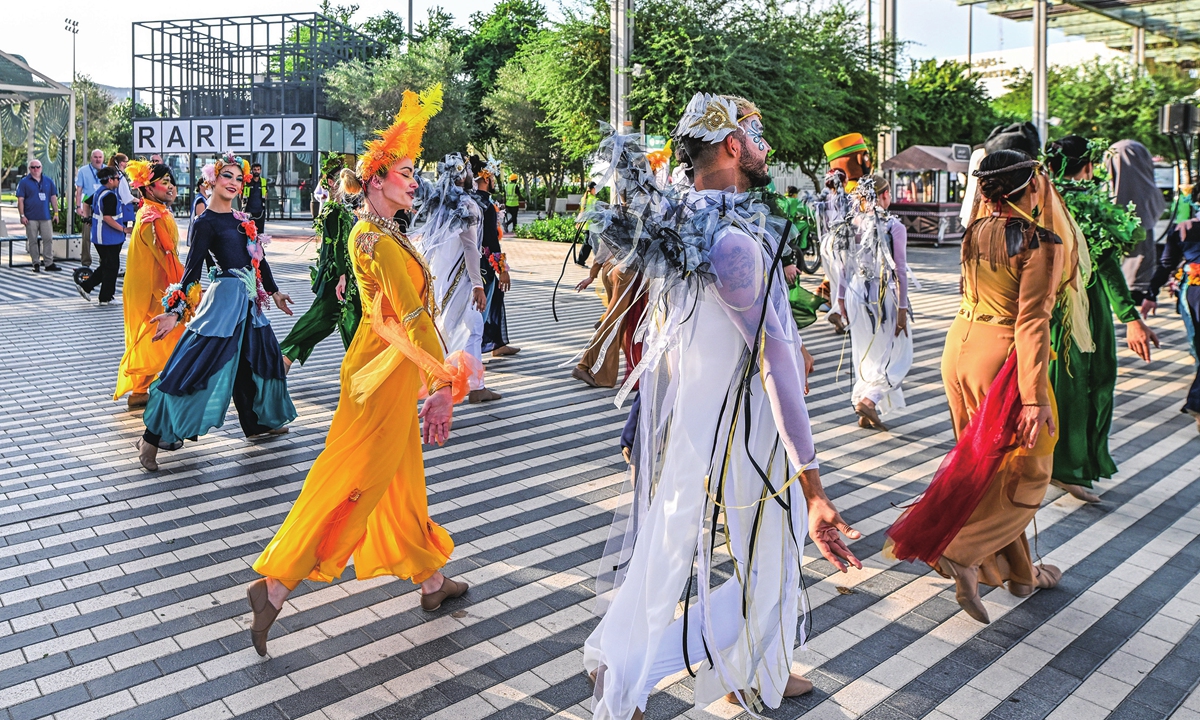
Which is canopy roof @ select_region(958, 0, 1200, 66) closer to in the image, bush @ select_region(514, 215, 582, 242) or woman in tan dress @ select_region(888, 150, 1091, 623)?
bush @ select_region(514, 215, 582, 242)

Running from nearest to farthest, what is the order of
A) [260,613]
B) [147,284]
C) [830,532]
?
1. [830,532]
2. [260,613]
3. [147,284]

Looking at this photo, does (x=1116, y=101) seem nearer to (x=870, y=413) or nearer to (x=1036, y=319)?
(x=870, y=413)

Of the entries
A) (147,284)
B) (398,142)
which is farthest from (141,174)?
(398,142)

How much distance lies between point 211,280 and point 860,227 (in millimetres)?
5096

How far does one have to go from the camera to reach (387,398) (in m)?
4.02

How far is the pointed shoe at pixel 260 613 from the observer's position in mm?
3787

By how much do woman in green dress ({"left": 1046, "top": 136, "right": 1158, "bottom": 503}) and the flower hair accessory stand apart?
8.84 ft

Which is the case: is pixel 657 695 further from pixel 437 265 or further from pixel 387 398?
pixel 437 265

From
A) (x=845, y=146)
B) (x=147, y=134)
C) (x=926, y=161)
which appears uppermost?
(x=147, y=134)

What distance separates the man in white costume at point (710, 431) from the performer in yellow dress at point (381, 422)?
1041mm

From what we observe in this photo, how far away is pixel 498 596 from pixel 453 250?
4.52m

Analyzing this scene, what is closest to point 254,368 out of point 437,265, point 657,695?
point 437,265

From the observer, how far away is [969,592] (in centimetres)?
421

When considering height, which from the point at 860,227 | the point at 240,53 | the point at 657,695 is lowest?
the point at 657,695
